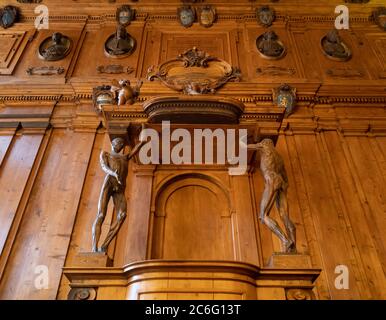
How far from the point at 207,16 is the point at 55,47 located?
9.99ft

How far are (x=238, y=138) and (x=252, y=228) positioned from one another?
3.93ft

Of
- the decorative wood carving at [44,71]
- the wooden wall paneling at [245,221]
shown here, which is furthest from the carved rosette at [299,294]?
the decorative wood carving at [44,71]

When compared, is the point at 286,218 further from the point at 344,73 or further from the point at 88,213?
the point at 344,73

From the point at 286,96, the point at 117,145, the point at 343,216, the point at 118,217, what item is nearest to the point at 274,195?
the point at 343,216

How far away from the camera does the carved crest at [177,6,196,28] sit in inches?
279

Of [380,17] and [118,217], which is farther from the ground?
[380,17]

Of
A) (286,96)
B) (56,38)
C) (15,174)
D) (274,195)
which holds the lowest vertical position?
(274,195)

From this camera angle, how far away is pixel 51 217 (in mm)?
4773

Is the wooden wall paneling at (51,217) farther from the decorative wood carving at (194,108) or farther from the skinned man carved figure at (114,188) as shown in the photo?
the decorative wood carving at (194,108)

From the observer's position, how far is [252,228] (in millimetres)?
4598

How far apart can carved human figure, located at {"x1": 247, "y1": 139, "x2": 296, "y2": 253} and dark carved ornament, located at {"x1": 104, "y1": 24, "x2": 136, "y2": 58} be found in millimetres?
3538

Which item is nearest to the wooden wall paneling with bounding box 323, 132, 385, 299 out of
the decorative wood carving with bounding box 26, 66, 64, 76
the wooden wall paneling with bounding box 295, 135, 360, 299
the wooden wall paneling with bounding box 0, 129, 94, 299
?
the wooden wall paneling with bounding box 295, 135, 360, 299

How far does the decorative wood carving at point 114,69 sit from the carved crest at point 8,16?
2.37m

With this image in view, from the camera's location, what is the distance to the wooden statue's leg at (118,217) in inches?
153
